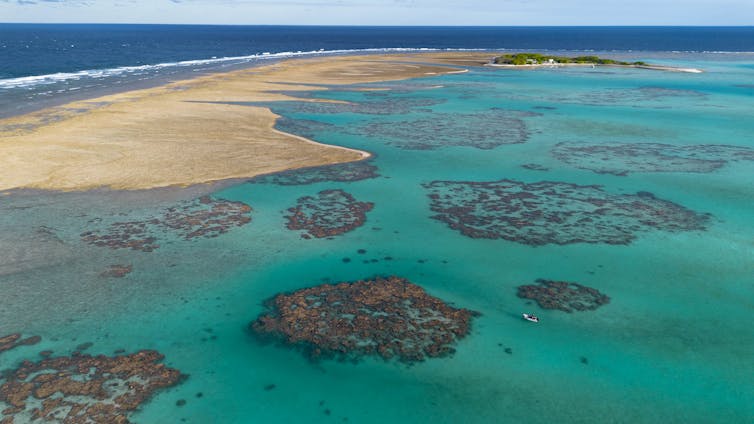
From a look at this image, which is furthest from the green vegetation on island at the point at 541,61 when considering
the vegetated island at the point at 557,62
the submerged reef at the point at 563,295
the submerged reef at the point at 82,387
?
the submerged reef at the point at 82,387

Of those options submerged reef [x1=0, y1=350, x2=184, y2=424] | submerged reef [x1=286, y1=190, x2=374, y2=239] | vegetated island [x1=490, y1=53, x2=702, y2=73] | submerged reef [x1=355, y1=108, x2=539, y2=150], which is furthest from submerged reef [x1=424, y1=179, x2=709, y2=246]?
vegetated island [x1=490, y1=53, x2=702, y2=73]

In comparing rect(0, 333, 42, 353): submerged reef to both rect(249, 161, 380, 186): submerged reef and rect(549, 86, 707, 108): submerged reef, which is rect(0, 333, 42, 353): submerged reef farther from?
rect(549, 86, 707, 108): submerged reef

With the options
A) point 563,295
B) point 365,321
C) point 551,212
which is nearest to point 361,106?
point 551,212

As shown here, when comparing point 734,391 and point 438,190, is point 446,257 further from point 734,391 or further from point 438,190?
point 734,391

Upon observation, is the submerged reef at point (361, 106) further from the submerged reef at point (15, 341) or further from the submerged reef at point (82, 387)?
the submerged reef at point (82, 387)

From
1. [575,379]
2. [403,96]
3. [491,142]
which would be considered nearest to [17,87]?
[403,96]
